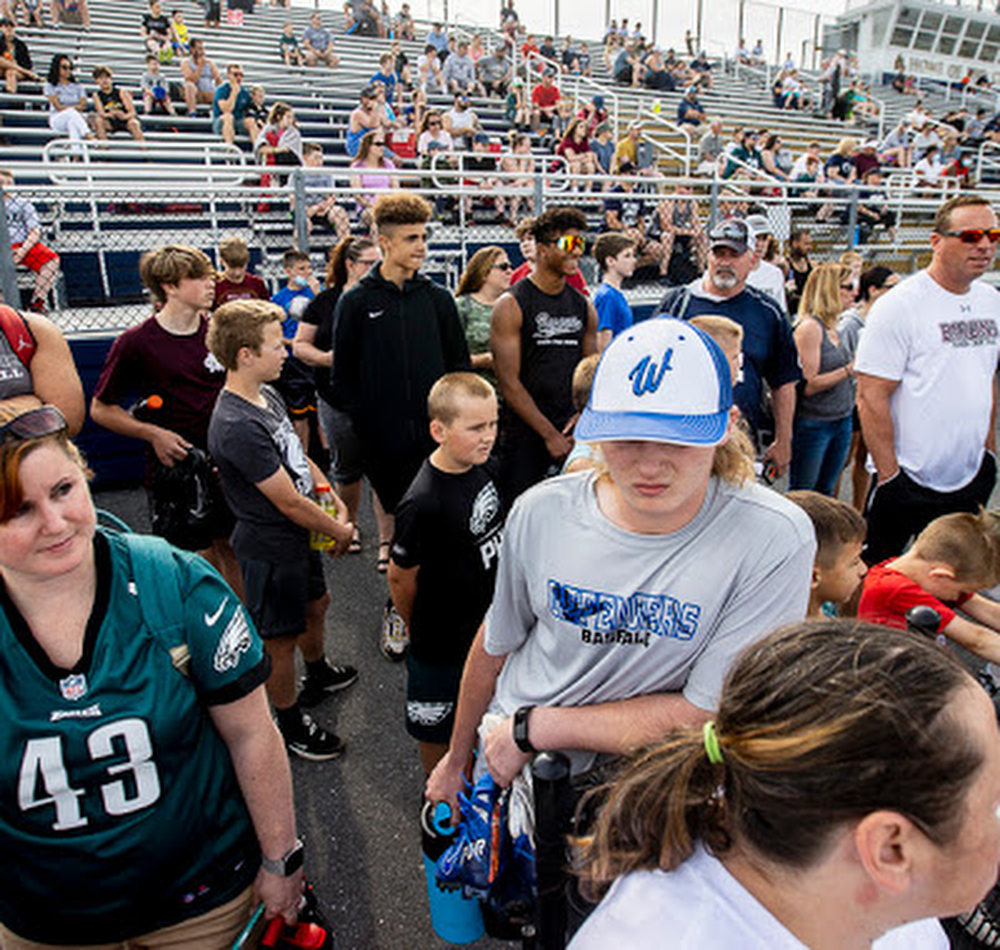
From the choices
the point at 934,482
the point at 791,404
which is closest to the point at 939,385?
the point at 934,482

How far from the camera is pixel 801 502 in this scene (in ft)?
8.41

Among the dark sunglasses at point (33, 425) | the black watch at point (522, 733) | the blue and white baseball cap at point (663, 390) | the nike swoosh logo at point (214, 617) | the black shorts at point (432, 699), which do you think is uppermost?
the blue and white baseball cap at point (663, 390)

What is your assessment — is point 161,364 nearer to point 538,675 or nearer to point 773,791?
point 538,675

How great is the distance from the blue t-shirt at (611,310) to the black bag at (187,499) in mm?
2715

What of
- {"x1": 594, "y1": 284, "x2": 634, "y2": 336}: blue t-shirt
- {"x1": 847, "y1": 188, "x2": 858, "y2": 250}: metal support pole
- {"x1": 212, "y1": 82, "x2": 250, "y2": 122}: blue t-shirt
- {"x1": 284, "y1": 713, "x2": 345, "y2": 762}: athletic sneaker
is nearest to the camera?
{"x1": 284, "y1": 713, "x2": 345, "y2": 762}: athletic sneaker

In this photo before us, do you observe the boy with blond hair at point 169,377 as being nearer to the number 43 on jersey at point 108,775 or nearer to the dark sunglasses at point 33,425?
the dark sunglasses at point 33,425

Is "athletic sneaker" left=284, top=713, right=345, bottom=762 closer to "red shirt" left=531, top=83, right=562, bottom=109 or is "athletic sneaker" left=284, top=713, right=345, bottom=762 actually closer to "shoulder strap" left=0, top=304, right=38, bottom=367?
"shoulder strap" left=0, top=304, right=38, bottom=367

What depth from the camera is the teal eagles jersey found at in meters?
1.38

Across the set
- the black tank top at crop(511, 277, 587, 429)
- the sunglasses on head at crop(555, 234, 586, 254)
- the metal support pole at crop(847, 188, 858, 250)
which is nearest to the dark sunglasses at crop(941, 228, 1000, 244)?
the sunglasses on head at crop(555, 234, 586, 254)

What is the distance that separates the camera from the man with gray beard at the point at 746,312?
3.79 meters

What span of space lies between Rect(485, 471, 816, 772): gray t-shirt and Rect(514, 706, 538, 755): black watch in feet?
0.23

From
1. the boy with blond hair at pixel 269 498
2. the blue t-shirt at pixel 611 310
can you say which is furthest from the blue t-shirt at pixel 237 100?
the boy with blond hair at pixel 269 498

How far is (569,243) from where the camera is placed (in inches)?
159

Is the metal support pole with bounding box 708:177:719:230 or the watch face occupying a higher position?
the metal support pole with bounding box 708:177:719:230
